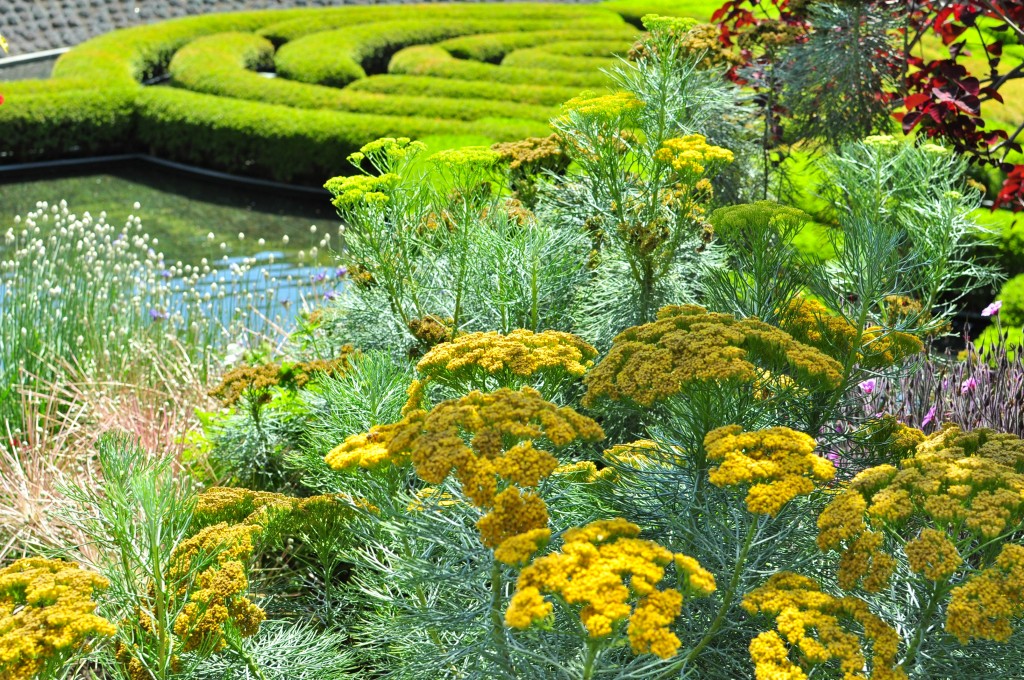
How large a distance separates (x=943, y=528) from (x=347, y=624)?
2.11m

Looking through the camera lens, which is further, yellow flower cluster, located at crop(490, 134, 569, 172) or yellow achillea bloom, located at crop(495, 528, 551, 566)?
yellow flower cluster, located at crop(490, 134, 569, 172)

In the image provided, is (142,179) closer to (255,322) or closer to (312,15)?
(312,15)

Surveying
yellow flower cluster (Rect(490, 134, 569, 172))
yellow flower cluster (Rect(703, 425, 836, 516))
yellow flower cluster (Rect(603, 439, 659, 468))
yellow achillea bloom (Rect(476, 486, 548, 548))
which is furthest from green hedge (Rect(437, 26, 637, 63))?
yellow achillea bloom (Rect(476, 486, 548, 548))

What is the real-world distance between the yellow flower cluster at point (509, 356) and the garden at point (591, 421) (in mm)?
14

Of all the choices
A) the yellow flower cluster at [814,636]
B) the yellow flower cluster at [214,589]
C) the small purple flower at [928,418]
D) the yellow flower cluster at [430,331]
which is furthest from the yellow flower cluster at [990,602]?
the small purple flower at [928,418]

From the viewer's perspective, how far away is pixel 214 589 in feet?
8.86

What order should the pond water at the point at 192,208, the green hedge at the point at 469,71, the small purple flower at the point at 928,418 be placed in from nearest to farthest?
1. the small purple flower at the point at 928,418
2. the pond water at the point at 192,208
3. the green hedge at the point at 469,71

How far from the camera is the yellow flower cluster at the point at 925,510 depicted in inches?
83.8

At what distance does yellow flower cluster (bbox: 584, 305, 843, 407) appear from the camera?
2420 mm

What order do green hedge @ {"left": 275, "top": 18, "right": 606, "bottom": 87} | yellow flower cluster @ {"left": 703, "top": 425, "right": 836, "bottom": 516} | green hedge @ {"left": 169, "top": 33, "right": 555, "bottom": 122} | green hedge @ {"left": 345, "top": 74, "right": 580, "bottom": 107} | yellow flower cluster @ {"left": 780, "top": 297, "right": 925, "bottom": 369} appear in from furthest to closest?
1. green hedge @ {"left": 275, "top": 18, "right": 606, "bottom": 87}
2. green hedge @ {"left": 345, "top": 74, "right": 580, "bottom": 107}
3. green hedge @ {"left": 169, "top": 33, "right": 555, "bottom": 122}
4. yellow flower cluster @ {"left": 780, "top": 297, "right": 925, "bottom": 369}
5. yellow flower cluster @ {"left": 703, "top": 425, "right": 836, "bottom": 516}

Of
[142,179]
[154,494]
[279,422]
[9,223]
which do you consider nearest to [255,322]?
[279,422]

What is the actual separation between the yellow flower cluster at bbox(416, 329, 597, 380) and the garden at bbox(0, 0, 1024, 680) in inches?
0.5

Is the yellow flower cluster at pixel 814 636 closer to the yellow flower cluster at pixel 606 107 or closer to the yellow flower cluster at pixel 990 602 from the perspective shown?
the yellow flower cluster at pixel 990 602

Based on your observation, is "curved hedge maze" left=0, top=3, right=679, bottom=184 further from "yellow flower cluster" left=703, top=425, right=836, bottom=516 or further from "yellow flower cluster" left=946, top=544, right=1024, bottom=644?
"yellow flower cluster" left=946, top=544, right=1024, bottom=644
